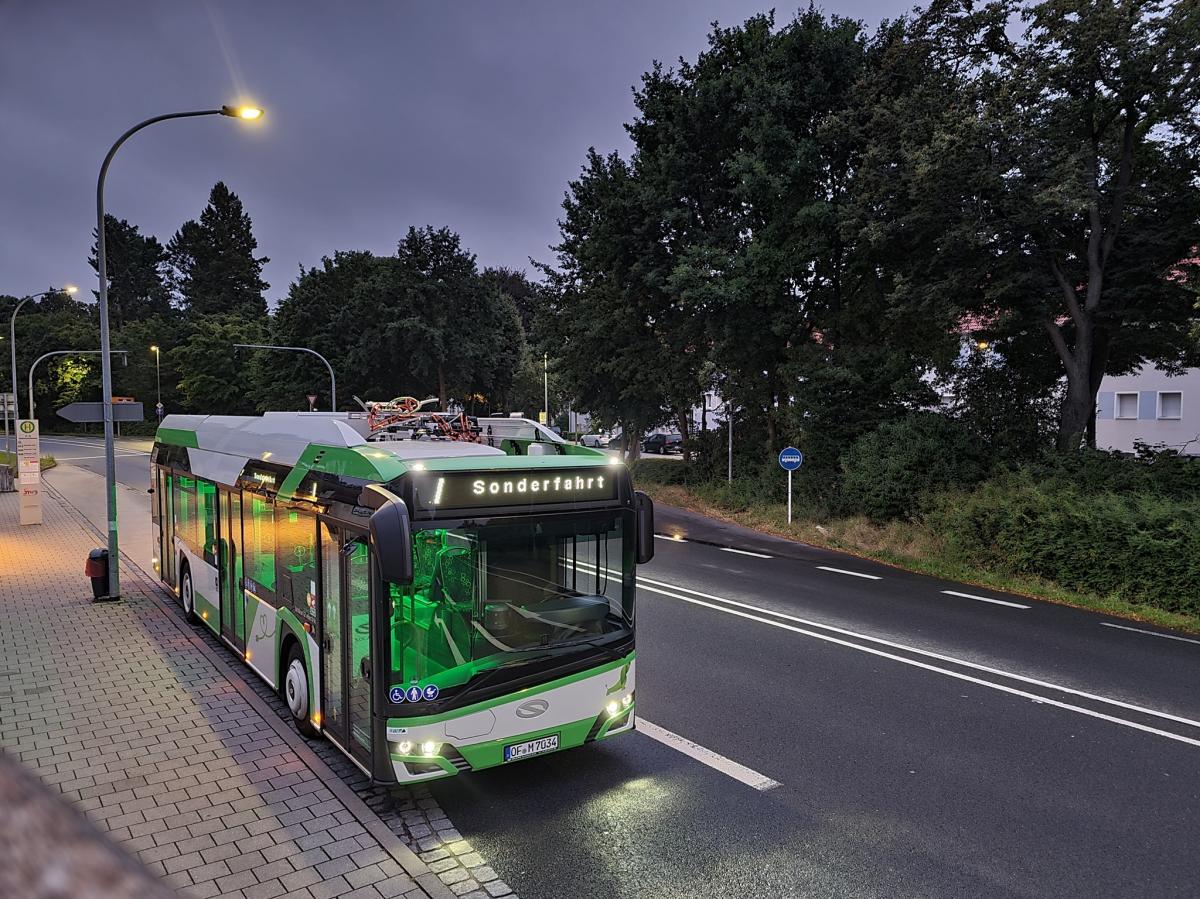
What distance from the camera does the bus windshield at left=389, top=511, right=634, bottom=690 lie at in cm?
593

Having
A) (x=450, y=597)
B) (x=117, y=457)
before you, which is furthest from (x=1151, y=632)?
(x=117, y=457)

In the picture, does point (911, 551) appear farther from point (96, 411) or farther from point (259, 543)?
point (96, 411)

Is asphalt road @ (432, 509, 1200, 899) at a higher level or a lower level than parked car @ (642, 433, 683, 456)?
lower

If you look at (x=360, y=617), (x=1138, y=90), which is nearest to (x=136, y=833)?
(x=360, y=617)

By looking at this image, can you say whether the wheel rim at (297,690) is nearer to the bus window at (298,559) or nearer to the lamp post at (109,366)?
the bus window at (298,559)

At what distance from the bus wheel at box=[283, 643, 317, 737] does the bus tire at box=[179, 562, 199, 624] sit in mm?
4249

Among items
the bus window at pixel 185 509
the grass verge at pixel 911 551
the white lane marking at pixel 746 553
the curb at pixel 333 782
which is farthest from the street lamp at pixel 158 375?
the curb at pixel 333 782

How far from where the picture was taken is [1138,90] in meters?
15.1

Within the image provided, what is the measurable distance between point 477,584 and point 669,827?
236 centimetres

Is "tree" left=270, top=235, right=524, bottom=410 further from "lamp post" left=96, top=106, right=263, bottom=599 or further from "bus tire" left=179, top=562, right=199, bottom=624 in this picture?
"bus tire" left=179, top=562, right=199, bottom=624

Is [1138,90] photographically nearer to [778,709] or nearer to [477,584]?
[778,709]

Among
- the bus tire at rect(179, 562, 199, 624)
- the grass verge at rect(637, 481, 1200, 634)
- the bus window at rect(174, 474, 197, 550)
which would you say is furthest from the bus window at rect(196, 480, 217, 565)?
the grass verge at rect(637, 481, 1200, 634)

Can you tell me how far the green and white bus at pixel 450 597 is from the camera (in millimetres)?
5887

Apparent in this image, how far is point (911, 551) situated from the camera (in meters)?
17.8
